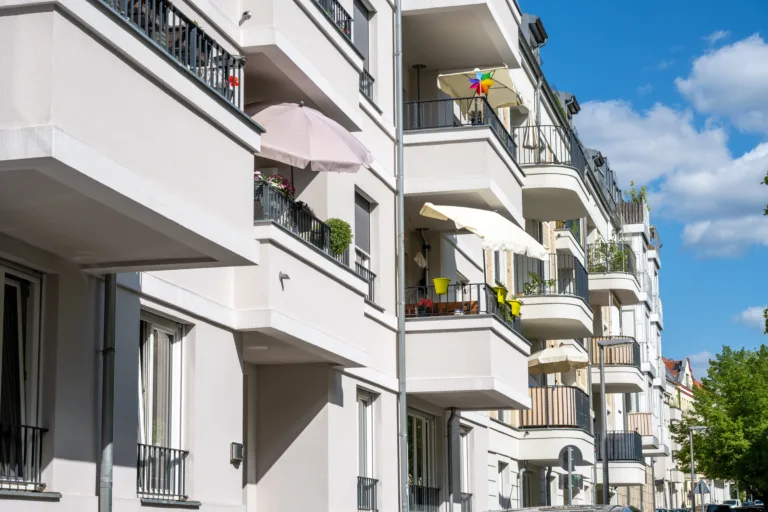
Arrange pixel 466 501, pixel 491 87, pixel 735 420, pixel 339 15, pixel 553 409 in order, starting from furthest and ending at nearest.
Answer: pixel 735 420 < pixel 553 409 < pixel 466 501 < pixel 491 87 < pixel 339 15

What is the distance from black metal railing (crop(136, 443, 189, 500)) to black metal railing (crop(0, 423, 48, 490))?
Answer: 6.12 ft

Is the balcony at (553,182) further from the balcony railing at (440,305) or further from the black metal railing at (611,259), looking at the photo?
the black metal railing at (611,259)

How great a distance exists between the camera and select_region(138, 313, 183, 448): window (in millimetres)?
13234

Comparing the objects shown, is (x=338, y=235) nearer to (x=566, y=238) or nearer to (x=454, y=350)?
(x=454, y=350)

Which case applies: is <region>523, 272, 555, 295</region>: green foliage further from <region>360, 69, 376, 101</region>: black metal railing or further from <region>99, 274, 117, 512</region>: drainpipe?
<region>99, 274, 117, 512</region>: drainpipe

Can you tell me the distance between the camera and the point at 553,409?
106 ft

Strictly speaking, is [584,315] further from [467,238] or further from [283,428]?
[283,428]

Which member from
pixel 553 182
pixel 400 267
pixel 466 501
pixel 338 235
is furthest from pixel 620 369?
pixel 338 235

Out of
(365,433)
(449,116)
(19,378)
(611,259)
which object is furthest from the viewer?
(611,259)

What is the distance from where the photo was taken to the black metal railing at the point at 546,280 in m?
32.4

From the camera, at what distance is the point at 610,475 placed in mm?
45500

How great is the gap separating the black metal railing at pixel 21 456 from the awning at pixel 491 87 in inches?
533

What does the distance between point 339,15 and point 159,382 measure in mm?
7382

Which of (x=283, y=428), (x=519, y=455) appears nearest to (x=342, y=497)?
(x=283, y=428)
